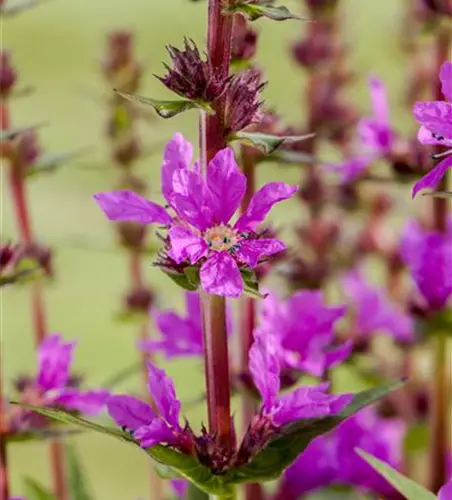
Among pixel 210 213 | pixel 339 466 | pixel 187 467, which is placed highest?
pixel 210 213

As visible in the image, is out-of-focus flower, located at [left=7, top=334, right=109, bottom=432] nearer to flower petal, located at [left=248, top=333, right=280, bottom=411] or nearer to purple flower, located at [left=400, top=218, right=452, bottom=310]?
flower petal, located at [left=248, top=333, right=280, bottom=411]

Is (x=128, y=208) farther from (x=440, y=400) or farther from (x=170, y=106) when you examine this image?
(x=440, y=400)

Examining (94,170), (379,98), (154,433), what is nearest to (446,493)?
(154,433)

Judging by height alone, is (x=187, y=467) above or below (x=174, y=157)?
below

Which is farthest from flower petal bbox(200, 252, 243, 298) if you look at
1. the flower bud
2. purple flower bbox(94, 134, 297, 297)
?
the flower bud

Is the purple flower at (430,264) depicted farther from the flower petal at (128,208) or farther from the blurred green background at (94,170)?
the flower petal at (128,208)

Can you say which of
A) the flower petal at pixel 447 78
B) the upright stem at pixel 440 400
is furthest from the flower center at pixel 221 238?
the upright stem at pixel 440 400
